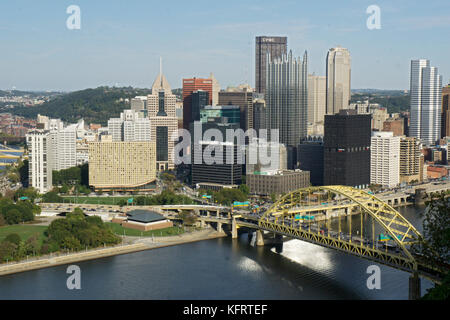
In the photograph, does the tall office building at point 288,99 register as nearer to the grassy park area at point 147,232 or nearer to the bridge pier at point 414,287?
the grassy park area at point 147,232

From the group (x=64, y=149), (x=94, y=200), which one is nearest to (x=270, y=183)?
(x=94, y=200)

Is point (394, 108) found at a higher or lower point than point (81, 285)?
higher

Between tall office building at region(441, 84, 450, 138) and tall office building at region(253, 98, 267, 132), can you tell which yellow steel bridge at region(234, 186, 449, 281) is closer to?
tall office building at region(253, 98, 267, 132)

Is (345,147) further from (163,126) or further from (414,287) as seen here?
(414,287)

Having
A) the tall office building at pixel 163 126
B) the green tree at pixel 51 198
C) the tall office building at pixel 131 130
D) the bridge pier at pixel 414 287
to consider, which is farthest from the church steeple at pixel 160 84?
the bridge pier at pixel 414 287

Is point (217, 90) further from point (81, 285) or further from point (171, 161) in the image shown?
point (81, 285)
